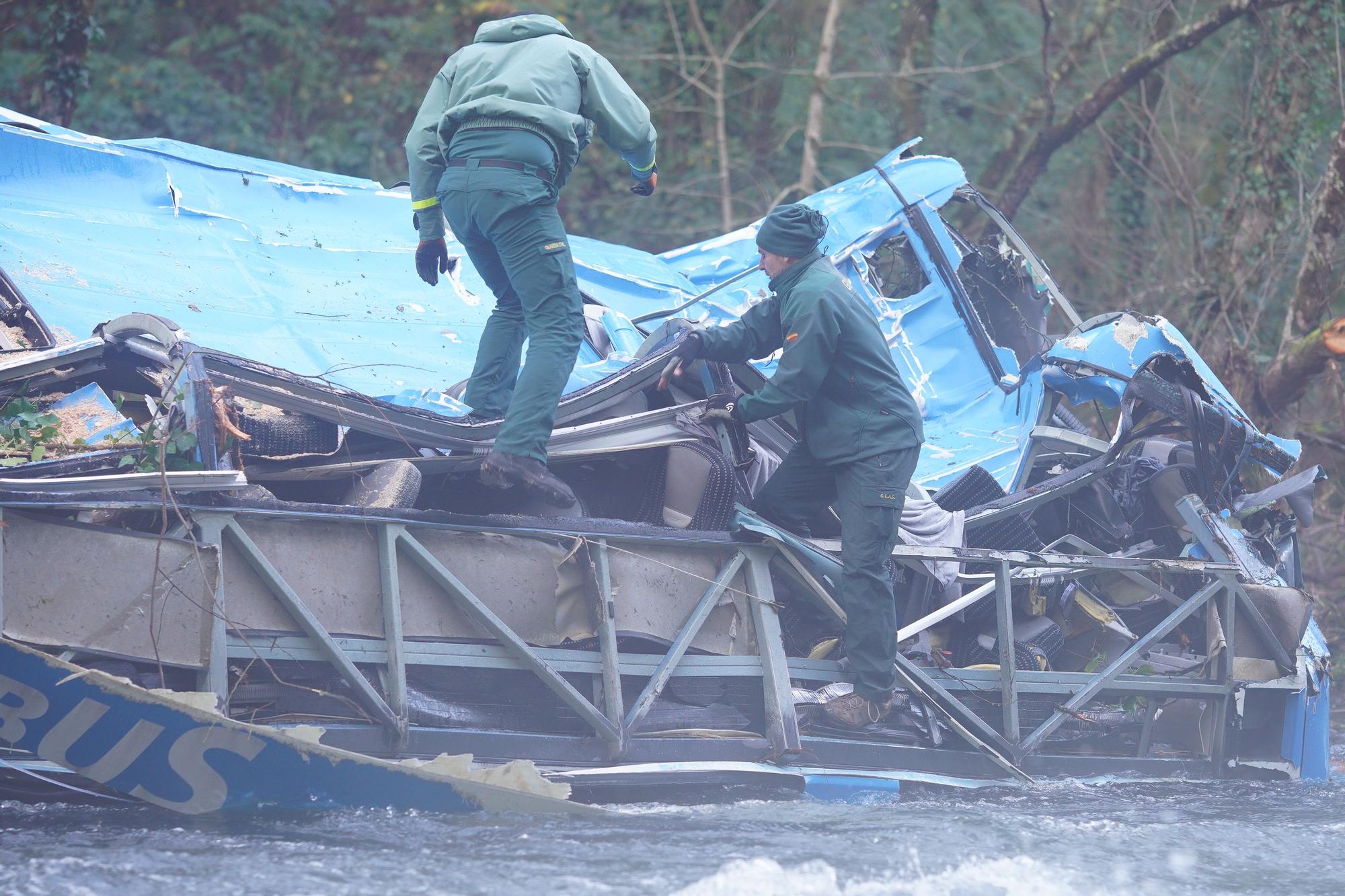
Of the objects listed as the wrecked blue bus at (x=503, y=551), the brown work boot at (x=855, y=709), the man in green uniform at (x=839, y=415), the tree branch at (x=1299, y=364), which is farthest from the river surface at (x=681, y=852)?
the tree branch at (x=1299, y=364)

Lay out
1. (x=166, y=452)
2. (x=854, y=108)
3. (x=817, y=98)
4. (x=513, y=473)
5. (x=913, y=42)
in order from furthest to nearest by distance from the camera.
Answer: (x=854, y=108)
(x=913, y=42)
(x=817, y=98)
(x=513, y=473)
(x=166, y=452)

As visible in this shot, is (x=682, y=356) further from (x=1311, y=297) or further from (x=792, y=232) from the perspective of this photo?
(x=1311, y=297)

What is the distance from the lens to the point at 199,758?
380 centimetres

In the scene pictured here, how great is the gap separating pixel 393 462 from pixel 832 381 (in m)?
1.73

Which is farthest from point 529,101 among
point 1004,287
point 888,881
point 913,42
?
point 913,42

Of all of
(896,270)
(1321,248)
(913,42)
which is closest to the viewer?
(896,270)

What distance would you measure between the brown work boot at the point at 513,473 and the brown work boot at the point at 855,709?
1.46 meters

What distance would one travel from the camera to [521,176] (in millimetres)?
4500

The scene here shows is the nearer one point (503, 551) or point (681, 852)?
point (681, 852)

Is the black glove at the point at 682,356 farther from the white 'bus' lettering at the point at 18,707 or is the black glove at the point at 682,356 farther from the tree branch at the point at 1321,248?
the tree branch at the point at 1321,248

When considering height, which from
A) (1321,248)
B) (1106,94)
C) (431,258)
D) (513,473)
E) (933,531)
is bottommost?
(933,531)

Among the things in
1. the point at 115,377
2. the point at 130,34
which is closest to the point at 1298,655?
the point at 115,377

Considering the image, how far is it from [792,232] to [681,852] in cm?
238

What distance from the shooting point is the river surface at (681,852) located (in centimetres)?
353
